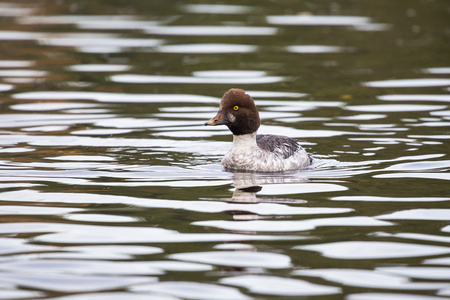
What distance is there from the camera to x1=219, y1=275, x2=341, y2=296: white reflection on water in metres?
7.18

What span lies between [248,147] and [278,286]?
5.15 metres

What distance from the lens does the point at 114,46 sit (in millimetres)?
22859

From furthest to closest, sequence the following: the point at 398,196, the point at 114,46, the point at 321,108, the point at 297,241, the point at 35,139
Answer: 1. the point at 114,46
2. the point at 321,108
3. the point at 35,139
4. the point at 398,196
5. the point at 297,241

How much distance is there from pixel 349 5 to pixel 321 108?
1303cm

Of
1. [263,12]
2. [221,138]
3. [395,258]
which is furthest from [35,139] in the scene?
[263,12]

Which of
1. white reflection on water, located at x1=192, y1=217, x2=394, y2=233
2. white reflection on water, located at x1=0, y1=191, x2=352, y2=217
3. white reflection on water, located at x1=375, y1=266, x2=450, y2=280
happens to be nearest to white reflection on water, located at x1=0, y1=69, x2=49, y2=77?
white reflection on water, located at x1=0, y1=191, x2=352, y2=217

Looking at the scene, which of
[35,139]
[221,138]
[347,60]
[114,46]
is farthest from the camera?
[114,46]

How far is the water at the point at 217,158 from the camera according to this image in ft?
25.3

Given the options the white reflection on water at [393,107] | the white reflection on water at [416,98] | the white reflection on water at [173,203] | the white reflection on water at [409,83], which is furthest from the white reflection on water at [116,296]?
the white reflection on water at [409,83]

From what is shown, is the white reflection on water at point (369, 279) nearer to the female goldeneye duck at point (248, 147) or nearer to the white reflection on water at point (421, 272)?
the white reflection on water at point (421, 272)

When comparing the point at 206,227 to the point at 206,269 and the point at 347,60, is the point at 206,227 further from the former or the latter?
the point at 347,60

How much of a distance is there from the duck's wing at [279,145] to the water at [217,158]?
43 centimetres

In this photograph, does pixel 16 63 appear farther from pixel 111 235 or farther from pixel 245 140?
pixel 111 235

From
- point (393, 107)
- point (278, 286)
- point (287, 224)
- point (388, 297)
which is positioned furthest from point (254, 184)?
point (393, 107)
